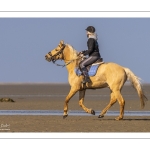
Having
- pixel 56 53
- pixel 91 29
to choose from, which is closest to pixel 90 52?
pixel 91 29

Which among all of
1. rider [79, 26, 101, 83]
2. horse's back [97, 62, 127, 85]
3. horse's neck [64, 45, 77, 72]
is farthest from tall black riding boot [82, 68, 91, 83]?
horse's neck [64, 45, 77, 72]

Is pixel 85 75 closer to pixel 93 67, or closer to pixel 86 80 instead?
pixel 86 80

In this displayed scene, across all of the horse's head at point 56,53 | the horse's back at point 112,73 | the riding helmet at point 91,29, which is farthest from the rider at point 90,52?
the horse's head at point 56,53

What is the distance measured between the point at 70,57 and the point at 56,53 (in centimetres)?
54

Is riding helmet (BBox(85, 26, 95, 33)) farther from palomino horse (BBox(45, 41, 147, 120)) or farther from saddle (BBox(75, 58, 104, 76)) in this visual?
palomino horse (BBox(45, 41, 147, 120))

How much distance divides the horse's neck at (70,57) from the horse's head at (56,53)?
6.5 inches

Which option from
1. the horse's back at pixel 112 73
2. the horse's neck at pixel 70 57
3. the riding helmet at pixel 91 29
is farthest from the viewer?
the horse's neck at pixel 70 57

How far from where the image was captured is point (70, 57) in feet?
78.5

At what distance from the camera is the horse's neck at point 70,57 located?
23859 millimetres

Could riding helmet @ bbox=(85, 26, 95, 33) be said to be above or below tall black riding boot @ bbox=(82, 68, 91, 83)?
above

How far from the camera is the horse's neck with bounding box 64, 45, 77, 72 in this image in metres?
23.9

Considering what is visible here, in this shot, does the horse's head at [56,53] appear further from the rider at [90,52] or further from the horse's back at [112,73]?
the horse's back at [112,73]
